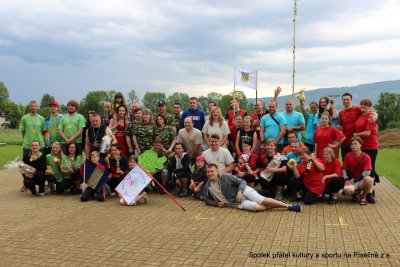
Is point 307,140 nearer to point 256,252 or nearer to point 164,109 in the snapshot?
point 164,109

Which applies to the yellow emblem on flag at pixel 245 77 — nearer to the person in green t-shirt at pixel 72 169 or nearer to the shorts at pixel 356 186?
the shorts at pixel 356 186

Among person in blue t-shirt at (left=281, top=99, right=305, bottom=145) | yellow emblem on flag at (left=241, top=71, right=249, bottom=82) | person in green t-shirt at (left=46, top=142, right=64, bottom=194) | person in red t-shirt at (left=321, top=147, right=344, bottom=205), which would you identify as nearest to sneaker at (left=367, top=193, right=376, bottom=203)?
person in red t-shirt at (left=321, top=147, right=344, bottom=205)

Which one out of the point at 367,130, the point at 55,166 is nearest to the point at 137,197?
the point at 55,166

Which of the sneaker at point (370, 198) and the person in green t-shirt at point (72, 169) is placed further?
the person in green t-shirt at point (72, 169)

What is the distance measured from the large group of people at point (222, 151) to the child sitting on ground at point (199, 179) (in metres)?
0.02

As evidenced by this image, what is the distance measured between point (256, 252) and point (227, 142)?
5020 mm

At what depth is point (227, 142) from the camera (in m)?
9.77

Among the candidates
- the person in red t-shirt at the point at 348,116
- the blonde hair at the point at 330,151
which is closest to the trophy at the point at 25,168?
the blonde hair at the point at 330,151

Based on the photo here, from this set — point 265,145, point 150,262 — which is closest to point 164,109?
point 265,145

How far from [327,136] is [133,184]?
446 cm

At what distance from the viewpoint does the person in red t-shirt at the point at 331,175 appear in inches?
307

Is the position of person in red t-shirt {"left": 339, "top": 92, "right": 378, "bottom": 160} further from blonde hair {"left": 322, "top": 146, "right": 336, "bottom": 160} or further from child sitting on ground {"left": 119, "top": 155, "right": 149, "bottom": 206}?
child sitting on ground {"left": 119, "top": 155, "right": 149, "bottom": 206}

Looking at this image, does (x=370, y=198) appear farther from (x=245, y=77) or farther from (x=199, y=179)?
(x=245, y=77)

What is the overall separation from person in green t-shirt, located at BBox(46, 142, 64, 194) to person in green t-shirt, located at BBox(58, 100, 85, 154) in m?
0.33
